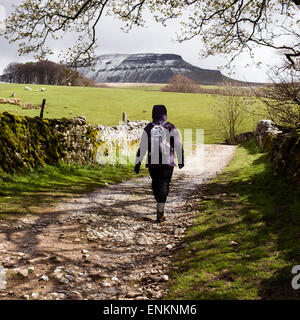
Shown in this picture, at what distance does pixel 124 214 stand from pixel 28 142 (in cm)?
584

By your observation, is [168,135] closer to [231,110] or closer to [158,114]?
[158,114]

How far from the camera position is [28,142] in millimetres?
11617

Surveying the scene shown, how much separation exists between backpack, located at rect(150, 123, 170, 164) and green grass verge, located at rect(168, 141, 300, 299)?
6.00ft

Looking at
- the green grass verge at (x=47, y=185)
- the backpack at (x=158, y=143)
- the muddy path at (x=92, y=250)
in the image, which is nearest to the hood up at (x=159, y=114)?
the backpack at (x=158, y=143)

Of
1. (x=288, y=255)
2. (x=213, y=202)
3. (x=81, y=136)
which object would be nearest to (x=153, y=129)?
(x=213, y=202)

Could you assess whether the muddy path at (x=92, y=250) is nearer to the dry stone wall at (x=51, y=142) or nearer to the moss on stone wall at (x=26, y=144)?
the moss on stone wall at (x=26, y=144)

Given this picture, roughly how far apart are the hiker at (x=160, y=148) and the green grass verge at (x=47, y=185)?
3104mm

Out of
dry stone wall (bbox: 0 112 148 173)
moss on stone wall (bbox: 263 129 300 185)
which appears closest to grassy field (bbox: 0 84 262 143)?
dry stone wall (bbox: 0 112 148 173)

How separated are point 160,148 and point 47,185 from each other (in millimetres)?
5122

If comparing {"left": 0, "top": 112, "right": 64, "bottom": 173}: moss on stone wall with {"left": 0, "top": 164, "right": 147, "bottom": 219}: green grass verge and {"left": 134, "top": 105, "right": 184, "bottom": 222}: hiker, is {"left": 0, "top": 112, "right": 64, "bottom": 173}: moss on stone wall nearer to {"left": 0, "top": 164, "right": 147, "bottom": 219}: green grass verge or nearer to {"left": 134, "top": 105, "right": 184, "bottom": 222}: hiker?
{"left": 0, "top": 164, "right": 147, "bottom": 219}: green grass verge

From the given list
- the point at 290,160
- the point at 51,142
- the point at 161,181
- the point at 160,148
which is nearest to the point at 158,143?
the point at 160,148

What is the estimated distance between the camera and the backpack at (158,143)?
7223 mm

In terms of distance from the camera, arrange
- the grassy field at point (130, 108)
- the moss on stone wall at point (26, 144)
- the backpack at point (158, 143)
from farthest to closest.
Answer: the grassy field at point (130, 108), the moss on stone wall at point (26, 144), the backpack at point (158, 143)
